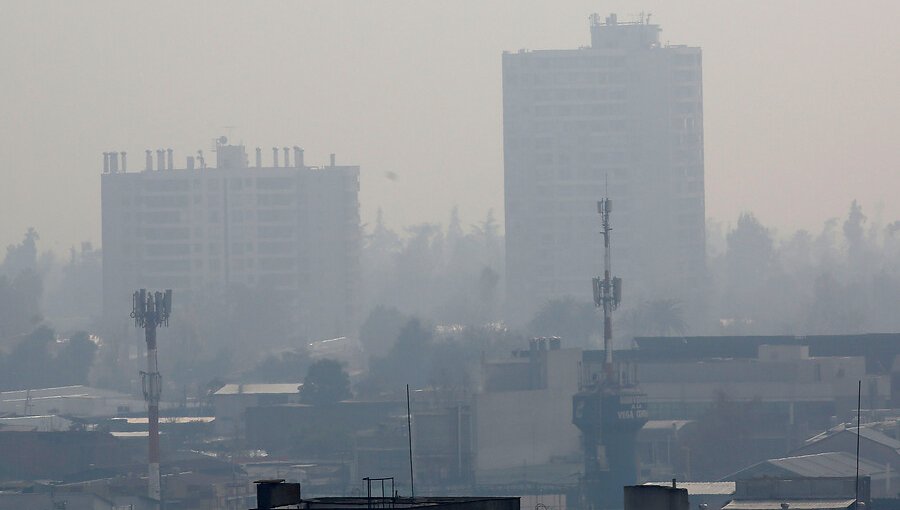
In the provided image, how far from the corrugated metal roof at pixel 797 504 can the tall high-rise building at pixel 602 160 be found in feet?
378

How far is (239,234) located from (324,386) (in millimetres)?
73197

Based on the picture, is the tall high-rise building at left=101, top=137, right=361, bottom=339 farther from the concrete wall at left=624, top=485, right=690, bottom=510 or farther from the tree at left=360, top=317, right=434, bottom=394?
the concrete wall at left=624, top=485, right=690, bottom=510

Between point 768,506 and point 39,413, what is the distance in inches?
2634

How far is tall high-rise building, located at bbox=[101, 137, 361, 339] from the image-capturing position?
6427 inches

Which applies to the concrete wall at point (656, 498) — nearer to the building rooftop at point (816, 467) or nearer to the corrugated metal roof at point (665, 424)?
the building rooftop at point (816, 467)

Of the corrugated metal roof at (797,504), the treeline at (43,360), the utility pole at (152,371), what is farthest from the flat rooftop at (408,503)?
the treeline at (43,360)

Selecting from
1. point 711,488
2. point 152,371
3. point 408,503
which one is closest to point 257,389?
point 152,371

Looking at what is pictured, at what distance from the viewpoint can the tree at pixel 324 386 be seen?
310ft

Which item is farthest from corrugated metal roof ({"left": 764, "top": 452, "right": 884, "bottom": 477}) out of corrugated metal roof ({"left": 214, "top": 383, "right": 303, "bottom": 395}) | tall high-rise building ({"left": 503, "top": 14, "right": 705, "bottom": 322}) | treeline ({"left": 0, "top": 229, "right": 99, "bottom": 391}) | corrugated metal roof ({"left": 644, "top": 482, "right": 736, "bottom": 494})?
tall high-rise building ({"left": 503, "top": 14, "right": 705, "bottom": 322})

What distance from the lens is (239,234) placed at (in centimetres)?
16688

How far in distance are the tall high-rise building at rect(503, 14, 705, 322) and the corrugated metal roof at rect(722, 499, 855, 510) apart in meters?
115

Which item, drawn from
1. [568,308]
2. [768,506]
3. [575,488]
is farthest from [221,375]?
[768,506]

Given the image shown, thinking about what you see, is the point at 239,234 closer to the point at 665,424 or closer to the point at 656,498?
the point at 665,424

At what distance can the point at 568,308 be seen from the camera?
4929 inches
